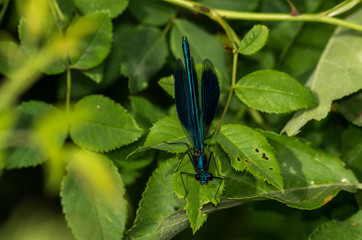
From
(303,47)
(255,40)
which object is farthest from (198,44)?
(303,47)

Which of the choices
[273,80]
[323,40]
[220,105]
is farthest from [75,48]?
[323,40]

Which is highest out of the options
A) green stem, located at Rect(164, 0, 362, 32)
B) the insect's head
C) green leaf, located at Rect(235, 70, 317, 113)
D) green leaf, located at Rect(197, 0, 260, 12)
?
green stem, located at Rect(164, 0, 362, 32)

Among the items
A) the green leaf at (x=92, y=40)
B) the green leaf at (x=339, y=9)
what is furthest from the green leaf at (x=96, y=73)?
the green leaf at (x=339, y=9)

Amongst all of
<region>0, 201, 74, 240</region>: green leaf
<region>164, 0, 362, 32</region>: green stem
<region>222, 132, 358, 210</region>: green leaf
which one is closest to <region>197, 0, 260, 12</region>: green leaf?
<region>164, 0, 362, 32</region>: green stem

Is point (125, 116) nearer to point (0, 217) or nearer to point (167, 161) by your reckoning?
point (167, 161)

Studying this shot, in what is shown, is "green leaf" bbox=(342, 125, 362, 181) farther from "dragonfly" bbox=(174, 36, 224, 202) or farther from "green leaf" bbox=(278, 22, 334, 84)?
"dragonfly" bbox=(174, 36, 224, 202)
